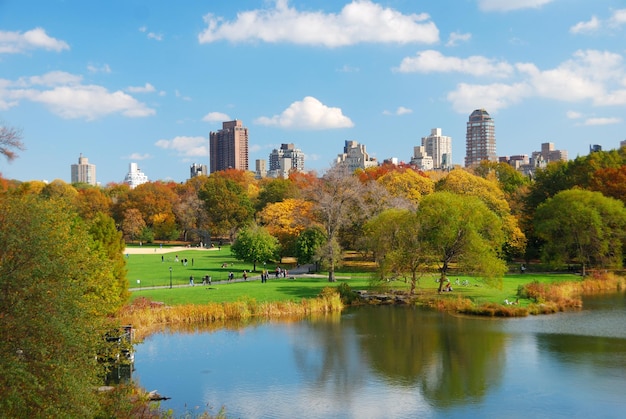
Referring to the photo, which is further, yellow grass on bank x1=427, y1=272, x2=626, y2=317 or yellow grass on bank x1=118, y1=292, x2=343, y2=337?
yellow grass on bank x1=427, y1=272, x2=626, y2=317

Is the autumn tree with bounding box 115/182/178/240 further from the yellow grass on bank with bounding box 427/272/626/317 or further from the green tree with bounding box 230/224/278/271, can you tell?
the yellow grass on bank with bounding box 427/272/626/317

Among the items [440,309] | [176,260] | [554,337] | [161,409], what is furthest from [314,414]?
[176,260]

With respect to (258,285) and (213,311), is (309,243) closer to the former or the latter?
(258,285)

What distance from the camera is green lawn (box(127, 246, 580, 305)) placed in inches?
1538

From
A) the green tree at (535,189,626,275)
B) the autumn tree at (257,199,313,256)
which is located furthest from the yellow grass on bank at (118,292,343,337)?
the green tree at (535,189,626,275)

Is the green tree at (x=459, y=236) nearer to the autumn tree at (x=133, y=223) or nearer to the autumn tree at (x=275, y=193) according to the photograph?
the autumn tree at (x=275, y=193)

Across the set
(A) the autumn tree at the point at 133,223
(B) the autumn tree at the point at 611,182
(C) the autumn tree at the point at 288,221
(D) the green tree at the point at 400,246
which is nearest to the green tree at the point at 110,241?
(D) the green tree at the point at 400,246

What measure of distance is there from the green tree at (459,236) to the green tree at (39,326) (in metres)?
28.9

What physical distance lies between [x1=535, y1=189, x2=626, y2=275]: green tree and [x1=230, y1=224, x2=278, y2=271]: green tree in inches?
940

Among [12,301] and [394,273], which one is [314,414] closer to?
[12,301]

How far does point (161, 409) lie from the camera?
2011 centimetres

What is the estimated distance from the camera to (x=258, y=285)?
44.2 metres

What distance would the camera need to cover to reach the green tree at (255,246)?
55125 millimetres

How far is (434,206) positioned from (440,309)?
7354mm
